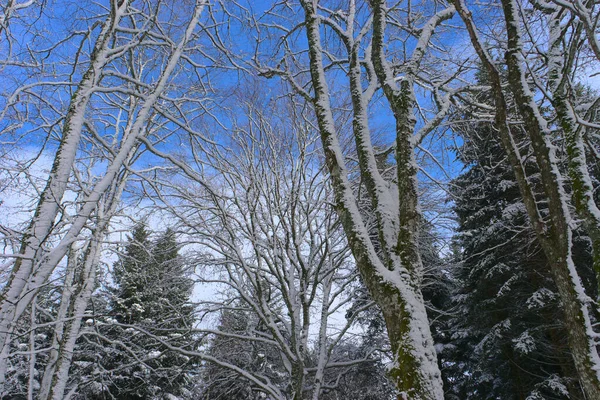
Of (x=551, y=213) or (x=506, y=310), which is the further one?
(x=506, y=310)

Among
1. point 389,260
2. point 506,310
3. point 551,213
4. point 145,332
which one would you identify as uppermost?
point 506,310

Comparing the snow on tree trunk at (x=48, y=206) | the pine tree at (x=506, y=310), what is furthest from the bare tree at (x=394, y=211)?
the pine tree at (x=506, y=310)

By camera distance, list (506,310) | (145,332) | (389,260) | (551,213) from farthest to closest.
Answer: (506,310)
(145,332)
(551,213)
(389,260)

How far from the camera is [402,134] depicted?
310 cm

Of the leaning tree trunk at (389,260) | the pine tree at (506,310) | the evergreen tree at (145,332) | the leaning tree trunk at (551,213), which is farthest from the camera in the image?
the pine tree at (506,310)

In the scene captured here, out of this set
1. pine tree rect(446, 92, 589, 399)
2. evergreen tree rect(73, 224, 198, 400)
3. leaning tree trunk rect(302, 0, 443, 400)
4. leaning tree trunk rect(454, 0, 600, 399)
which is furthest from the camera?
pine tree rect(446, 92, 589, 399)

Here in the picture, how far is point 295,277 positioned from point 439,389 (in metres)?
6.82

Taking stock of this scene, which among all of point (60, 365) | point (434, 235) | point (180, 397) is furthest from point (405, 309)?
point (180, 397)

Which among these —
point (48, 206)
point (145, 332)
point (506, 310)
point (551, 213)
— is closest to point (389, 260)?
point (551, 213)

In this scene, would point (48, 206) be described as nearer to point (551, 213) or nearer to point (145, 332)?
point (145, 332)

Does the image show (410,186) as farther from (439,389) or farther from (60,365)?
(60,365)

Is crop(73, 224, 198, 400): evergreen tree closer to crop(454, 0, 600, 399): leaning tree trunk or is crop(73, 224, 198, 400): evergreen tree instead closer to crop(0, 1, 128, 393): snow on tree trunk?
crop(0, 1, 128, 393): snow on tree trunk

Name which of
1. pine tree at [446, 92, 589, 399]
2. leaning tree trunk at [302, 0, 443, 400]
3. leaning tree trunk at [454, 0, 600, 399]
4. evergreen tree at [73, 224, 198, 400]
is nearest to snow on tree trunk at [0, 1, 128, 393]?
evergreen tree at [73, 224, 198, 400]

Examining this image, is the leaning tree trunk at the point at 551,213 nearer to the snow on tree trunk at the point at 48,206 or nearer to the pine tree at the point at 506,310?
the snow on tree trunk at the point at 48,206
